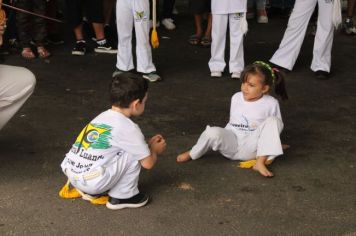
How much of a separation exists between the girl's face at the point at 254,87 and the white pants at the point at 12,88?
A: 1333 millimetres

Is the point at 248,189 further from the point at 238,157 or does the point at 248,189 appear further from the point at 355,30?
the point at 355,30

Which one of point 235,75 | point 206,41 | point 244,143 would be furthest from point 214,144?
point 206,41

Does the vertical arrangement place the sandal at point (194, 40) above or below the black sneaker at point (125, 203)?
above

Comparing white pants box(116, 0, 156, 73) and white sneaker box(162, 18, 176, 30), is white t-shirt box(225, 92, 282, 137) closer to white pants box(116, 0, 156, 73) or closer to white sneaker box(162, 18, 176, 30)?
white pants box(116, 0, 156, 73)

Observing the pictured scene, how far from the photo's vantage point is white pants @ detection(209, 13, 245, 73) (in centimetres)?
534

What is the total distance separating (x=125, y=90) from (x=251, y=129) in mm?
1018

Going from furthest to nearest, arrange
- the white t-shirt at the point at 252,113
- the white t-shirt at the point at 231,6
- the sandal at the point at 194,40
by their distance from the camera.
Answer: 1. the sandal at the point at 194,40
2. the white t-shirt at the point at 231,6
3. the white t-shirt at the point at 252,113

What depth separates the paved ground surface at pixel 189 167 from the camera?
299 centimetres

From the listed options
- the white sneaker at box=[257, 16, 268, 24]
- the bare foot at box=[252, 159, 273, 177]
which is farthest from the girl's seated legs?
the white sneaker at box=[257, 16, 268, 24]

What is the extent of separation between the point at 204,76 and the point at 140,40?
2.42 feet

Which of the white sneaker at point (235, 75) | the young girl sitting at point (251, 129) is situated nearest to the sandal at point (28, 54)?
the white sneaker at point (235, 75)

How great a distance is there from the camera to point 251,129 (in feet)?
12.1

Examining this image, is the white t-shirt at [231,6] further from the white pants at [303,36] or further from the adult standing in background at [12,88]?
the adult standing in background at [12,88]

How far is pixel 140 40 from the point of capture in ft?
17.1
